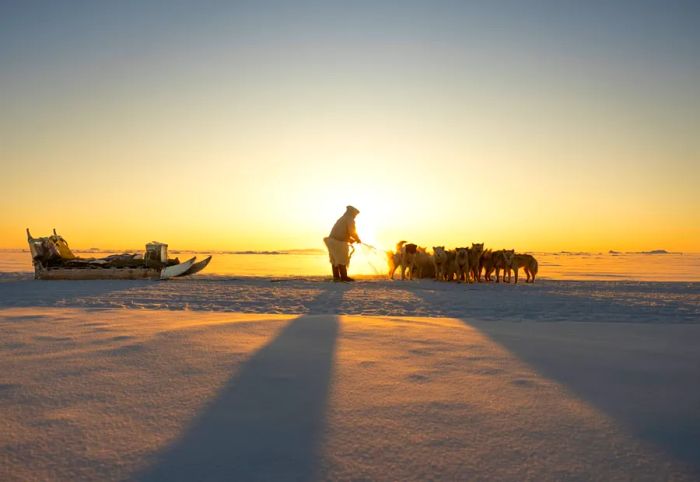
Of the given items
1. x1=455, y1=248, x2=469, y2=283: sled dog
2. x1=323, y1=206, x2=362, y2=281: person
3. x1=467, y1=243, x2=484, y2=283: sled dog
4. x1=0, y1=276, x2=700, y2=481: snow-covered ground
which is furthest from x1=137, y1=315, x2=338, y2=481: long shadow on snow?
x1=467, y1=243, x2=484, y2=283: sled dog

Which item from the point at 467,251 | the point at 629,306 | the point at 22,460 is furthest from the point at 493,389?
the point at 467,251

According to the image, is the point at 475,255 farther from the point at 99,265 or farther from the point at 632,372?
the point at 99,265

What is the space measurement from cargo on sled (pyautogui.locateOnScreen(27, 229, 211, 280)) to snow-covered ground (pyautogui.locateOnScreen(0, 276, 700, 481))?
9735 millimetres

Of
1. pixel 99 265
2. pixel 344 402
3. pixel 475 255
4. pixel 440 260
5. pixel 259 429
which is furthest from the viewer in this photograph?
pixel 440 260

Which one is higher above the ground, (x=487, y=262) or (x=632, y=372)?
(x=487, y=262)

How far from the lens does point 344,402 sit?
2.39m

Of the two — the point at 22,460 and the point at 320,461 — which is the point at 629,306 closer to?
the point at 320,461

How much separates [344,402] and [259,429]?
0.53 metres

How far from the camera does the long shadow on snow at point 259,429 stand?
1.67 meters

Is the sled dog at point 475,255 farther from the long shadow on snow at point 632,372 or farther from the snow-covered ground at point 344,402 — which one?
the snow-covered ground at point 344,402

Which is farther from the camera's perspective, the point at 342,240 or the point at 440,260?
the point at 440,260

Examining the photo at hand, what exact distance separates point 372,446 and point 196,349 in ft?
7.42

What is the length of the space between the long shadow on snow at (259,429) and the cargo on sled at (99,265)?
11.9 metres

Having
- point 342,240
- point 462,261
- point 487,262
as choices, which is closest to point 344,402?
point 342,240
